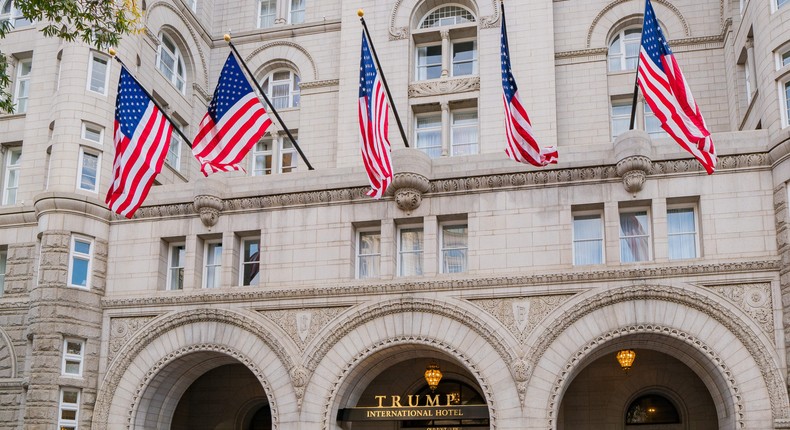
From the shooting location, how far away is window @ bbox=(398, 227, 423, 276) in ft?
82.2

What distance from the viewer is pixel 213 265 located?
26781 millimetres

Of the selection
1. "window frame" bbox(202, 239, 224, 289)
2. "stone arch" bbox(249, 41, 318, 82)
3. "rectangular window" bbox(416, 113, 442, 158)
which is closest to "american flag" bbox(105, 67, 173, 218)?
"window frame" bbox(202, 239, 224, 289)

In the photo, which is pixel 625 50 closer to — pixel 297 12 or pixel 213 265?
pixel 297 12

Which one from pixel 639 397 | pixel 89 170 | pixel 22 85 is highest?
pixel 22 85

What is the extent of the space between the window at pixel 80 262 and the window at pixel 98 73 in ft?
16.1

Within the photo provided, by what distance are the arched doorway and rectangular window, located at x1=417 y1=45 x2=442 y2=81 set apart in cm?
1198

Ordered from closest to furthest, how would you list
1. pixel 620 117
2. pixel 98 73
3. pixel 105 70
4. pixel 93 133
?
pixel 93 133, pixel 98 73, pixel 105 70, pixel 620 117

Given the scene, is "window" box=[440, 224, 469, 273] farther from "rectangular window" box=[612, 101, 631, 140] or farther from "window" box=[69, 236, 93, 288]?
"window" box=[69, 236, 93, 288]

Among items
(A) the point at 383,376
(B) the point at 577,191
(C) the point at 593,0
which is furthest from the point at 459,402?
(C) the point at 593,0

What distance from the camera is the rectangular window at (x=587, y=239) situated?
2362cm

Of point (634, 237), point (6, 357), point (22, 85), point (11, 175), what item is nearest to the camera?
point (634, 237)

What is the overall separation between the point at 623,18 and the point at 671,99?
37.4 feet

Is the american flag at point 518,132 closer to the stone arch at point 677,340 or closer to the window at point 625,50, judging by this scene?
the stone arch at point 677,340

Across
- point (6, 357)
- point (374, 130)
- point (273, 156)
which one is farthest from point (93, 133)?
point (374, 130)
